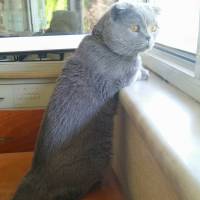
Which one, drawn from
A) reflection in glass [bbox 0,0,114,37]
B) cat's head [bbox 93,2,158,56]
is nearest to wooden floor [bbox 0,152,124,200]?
cat's head [bbox 93,2,158,56]

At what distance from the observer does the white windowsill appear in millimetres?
372

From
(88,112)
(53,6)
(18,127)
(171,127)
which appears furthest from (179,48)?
(53,6)

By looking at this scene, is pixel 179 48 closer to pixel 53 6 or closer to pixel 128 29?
pixel 128 29

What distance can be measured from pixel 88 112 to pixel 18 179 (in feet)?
1.09

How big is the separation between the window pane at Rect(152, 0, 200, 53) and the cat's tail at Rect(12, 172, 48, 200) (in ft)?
1.89

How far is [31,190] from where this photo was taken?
812mm

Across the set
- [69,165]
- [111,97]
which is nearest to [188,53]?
[111,97]

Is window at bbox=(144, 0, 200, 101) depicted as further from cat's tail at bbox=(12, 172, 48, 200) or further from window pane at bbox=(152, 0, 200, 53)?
cat's tail at bbox=(12, 172, 48, 200)

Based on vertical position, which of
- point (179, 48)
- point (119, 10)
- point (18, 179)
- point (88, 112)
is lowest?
point (18, 179)

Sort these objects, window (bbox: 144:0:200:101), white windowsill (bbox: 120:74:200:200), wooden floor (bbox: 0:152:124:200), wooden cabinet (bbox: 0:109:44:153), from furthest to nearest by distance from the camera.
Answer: wooden cabinet (bbox: 0:109:44:153) < wooden floor (bbox: 0:152:124:200) < window (bbox: 144:0:200:101) < white windowsill (bbox: 120:74:200:200)

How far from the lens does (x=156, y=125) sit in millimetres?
515

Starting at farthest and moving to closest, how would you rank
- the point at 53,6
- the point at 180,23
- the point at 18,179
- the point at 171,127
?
the point at 53,6 → the point at 180,23 → the point at 18,179 → the point at 171,127

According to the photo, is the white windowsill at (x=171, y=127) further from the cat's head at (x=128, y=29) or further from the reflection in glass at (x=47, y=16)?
the reflection in glass at (x=47, y=16)

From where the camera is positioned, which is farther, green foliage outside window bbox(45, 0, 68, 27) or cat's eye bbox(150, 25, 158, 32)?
green foliage outside window bbox(45, 0, 68, 27)
